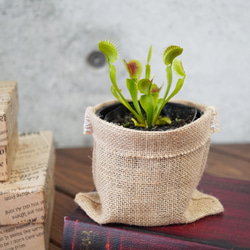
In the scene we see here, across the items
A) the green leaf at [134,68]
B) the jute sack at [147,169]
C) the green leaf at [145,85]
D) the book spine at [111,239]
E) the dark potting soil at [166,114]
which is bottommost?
the book spine at [111,239]

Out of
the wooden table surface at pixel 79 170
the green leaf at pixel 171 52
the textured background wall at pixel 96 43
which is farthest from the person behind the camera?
the textured background wall at pixel 96 43

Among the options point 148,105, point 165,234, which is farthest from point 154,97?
point 165,234

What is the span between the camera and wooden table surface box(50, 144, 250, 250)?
0.60 m

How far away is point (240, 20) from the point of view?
2.61ft

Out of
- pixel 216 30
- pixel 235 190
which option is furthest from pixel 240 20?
pixel 235 190

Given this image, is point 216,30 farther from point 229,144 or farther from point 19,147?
point 19,147

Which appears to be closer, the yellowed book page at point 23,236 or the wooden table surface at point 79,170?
the yellowed book page at point 23,236

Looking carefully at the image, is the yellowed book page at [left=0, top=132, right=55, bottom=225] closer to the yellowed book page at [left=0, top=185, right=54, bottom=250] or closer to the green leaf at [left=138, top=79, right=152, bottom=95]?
the yellowed book page at [left=0, top=185, right=54, bottom=250]

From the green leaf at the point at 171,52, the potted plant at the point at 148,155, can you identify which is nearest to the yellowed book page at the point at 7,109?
the potted plant at the point at 148,155

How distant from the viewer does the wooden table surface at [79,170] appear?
0.60 m

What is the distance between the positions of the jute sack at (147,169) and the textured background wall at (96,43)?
1.17ft

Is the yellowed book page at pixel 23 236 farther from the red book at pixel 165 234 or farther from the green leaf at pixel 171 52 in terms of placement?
the green leaf at pixel 171 52

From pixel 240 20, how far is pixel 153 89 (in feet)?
1.45

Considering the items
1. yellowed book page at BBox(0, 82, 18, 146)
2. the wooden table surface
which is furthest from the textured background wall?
yellowed book page at BBox(0, 82, 18, 146)
